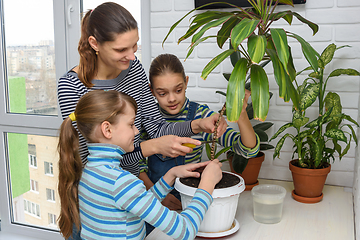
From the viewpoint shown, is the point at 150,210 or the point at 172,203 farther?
the point at 172,203

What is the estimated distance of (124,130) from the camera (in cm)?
96

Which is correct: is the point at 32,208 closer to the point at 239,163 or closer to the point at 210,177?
the point at 239,163

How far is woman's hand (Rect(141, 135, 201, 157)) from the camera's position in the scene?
3.69 feet

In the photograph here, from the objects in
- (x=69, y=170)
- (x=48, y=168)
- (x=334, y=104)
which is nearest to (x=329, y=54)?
(x=334, y=104)

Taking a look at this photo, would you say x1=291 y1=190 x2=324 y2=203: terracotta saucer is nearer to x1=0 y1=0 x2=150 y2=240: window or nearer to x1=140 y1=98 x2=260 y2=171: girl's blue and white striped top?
x1=140 y1=98 x2=260 y2=171: girl's blue and white striped top

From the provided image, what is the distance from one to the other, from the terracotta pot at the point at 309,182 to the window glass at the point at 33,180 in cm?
169

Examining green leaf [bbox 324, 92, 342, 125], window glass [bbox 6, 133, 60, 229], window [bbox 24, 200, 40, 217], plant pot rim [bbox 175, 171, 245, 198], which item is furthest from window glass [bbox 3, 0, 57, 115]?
green leaf [bbox 324, 92, 342, 125]

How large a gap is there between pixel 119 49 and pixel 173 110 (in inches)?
15.0

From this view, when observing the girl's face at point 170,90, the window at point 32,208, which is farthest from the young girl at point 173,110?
the window at point 32,208

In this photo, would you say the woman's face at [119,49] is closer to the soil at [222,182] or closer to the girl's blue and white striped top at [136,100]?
the girl's blue and white striped top at [136,100]

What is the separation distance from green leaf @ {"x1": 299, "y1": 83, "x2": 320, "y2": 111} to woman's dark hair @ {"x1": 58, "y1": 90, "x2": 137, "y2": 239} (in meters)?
0.71

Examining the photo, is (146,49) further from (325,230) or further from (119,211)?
(325,230)

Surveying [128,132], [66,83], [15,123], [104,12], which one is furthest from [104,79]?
[15,123]

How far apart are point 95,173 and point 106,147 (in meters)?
0.08
